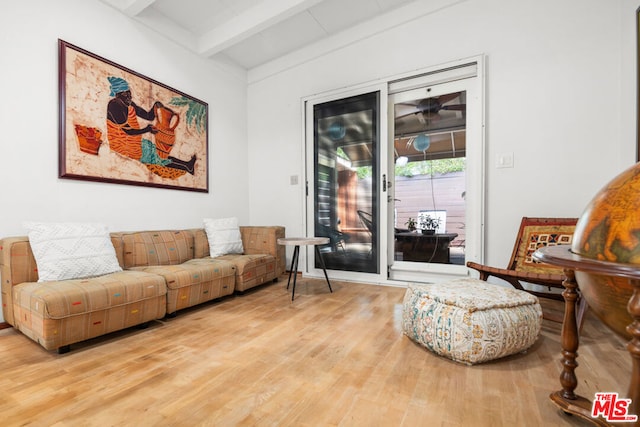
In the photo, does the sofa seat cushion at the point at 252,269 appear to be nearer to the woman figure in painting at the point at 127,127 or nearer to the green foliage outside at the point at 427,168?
the woman figure in painting at the point at 127,127

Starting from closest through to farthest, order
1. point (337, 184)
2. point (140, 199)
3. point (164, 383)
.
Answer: point (164, 383) < point (140, 199) < point (337, 184)

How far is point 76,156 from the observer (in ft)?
8.16

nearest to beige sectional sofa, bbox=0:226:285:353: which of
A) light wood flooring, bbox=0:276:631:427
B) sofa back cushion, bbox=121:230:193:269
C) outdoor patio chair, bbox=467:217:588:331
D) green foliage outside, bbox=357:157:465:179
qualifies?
sofa back cushion, bbox=121:230:193:269

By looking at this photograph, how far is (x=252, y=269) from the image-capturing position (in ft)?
9.89

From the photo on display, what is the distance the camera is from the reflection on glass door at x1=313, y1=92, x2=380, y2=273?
133 inches

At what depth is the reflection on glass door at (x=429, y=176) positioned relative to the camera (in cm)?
304

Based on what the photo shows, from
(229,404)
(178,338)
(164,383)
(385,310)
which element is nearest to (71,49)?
(178,338)

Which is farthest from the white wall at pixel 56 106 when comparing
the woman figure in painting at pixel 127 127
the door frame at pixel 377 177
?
the door frame at pixel 377 177

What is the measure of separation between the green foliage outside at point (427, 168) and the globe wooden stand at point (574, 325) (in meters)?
2.12

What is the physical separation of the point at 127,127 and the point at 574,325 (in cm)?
369

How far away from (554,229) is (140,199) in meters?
3.96

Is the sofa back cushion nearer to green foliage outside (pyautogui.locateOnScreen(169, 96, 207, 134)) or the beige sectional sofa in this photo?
the beige sectional sofa

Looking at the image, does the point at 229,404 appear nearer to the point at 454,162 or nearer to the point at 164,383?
the point at 164,383

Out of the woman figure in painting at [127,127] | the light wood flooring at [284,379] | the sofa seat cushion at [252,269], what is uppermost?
the woman figure in painting at [127,127]
